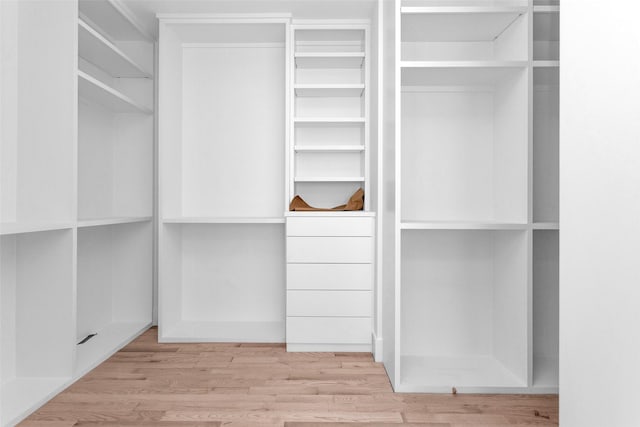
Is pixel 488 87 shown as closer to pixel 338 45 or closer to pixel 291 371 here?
pixel 338 45

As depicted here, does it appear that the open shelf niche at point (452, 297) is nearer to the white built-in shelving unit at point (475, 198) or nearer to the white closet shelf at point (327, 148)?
the white built-in shelving unit at point (475, 198)

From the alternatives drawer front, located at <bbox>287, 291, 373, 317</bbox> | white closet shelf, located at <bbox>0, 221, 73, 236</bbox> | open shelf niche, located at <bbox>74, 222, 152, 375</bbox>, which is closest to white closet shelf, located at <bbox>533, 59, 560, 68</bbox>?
drawer front, located at <bbox>287, 291, 373, 317</bbox>

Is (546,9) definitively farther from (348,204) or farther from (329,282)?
(329,282)

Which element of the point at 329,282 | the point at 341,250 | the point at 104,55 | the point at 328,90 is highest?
the point at 104,55

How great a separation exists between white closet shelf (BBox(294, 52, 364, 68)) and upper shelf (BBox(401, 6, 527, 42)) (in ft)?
1.43

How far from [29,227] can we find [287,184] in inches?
61.0

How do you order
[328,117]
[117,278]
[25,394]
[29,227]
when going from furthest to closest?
[117,278], [328,117], [25,394], [29,227]

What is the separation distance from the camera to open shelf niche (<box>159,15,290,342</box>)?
3.35 metres

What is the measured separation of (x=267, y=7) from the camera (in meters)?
2.89

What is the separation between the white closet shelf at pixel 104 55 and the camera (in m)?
2.52

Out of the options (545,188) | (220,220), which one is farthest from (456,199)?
(220,220)

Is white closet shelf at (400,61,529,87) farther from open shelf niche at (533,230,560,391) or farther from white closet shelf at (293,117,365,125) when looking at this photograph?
open shelf niche at (533,230,560,391)

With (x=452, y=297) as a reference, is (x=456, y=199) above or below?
above

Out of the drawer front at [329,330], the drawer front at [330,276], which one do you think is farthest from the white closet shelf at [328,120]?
the drawer front at [329,330]
